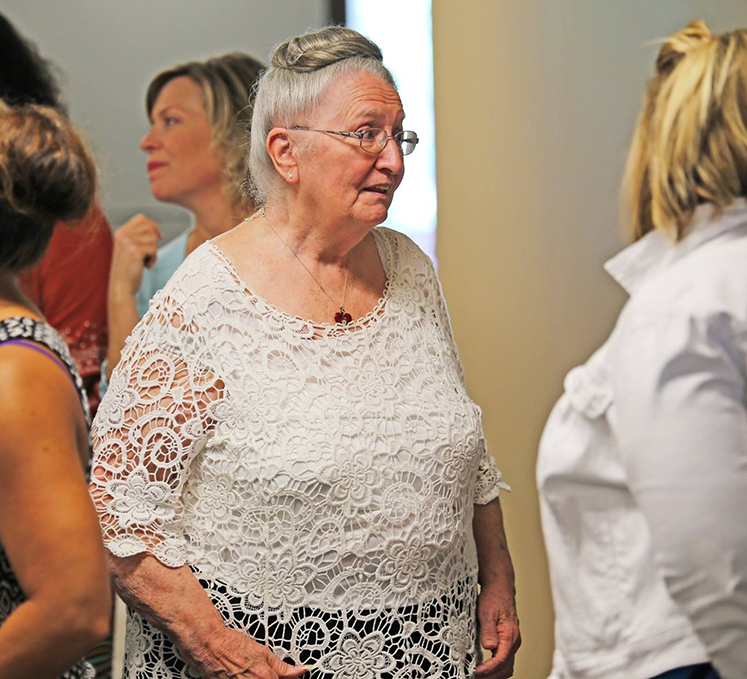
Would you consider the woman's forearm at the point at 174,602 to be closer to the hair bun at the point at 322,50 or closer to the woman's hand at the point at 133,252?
the hair bun at the point at 322,50

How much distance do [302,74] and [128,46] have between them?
1250mm

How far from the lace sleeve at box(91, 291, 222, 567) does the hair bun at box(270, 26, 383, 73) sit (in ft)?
1.55

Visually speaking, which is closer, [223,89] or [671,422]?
[671,422]

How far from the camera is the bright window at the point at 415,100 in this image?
237cm

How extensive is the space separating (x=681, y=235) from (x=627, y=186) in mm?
108

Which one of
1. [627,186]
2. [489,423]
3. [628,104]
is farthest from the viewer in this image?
[489,423]

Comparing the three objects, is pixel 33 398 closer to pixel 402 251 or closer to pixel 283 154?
pixel 283 154

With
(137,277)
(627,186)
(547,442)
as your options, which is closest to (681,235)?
(627,186)

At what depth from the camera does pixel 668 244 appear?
104 centimetres

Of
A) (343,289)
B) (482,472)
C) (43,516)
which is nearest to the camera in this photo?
(43,516)

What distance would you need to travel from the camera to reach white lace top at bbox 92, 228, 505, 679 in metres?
1.48

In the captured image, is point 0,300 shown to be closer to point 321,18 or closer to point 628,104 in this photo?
point 628,104

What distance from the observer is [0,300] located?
52.8 inches

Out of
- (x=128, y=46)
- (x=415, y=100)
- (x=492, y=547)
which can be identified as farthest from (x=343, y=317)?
(x=128, y=46)
